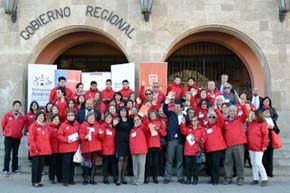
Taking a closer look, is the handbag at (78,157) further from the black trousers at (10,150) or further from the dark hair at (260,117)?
the dark hair at (260,117)

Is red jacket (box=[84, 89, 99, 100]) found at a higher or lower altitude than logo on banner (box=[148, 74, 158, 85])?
lower

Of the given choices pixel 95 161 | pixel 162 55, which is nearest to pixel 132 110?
pixel 95 161

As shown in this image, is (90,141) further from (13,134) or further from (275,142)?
(275,142)

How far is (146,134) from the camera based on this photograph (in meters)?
9.57

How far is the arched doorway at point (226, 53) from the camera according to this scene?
1436 centimetres

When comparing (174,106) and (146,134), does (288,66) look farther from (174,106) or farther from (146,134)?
(146,134)

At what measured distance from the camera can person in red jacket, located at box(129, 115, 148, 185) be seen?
9.34m

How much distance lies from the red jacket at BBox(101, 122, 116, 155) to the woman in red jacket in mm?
1652

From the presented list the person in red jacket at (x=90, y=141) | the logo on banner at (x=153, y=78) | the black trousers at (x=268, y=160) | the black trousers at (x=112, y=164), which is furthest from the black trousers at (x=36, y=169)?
the black trousers at (x=268, y=160)

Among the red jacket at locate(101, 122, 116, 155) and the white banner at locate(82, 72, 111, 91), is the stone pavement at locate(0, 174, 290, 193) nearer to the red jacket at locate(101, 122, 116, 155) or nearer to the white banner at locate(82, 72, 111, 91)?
the red jacket at locate(101, 122, 116, 155)

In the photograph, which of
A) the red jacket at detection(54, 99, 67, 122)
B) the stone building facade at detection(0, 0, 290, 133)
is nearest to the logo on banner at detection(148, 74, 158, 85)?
the stone building facade at detection(0, 0, 290, 133)

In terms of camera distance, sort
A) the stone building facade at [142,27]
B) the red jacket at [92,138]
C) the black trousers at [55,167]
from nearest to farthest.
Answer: the red jacket at [92,138] → the black trousers at [55,167] → the stone building facade at [142,27]

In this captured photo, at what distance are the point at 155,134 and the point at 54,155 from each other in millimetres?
2447

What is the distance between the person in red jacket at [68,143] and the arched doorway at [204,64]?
7424 millimetres
